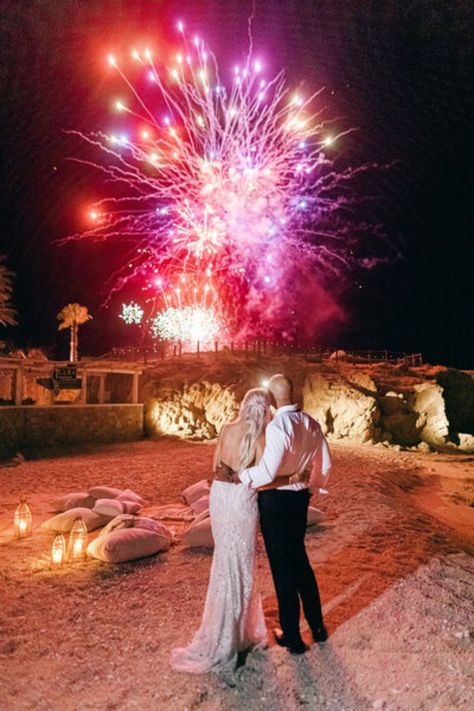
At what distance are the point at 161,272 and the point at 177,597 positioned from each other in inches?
979

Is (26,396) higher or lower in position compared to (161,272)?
lower

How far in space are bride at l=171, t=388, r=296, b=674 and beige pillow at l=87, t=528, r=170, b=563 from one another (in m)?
2.27

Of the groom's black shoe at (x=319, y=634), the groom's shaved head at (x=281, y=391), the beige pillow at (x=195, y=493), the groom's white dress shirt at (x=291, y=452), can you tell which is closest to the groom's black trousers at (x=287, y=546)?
the groom's white dress shirt at (x=291, y=452)

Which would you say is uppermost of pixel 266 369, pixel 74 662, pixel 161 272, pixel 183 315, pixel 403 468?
pixel 161 272

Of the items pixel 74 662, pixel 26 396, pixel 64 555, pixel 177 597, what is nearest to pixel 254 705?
pixel 74 662

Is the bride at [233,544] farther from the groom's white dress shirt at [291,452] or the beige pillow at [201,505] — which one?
the beige pillow at [201,505]

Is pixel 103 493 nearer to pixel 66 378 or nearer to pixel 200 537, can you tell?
pixel 200 537

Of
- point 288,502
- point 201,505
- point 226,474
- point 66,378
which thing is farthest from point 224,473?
point 66,378

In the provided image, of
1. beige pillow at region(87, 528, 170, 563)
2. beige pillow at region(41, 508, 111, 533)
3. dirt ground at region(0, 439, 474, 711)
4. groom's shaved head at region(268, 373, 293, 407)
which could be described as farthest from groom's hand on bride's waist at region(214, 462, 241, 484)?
beige pillow at region(41, 508, 111, 533)

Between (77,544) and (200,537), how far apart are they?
137cm

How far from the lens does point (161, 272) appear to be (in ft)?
93.1

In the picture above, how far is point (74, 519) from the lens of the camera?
6734mm

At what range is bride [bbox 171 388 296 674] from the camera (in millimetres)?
3365

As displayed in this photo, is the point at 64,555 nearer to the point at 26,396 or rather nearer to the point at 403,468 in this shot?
the point at 403,468
